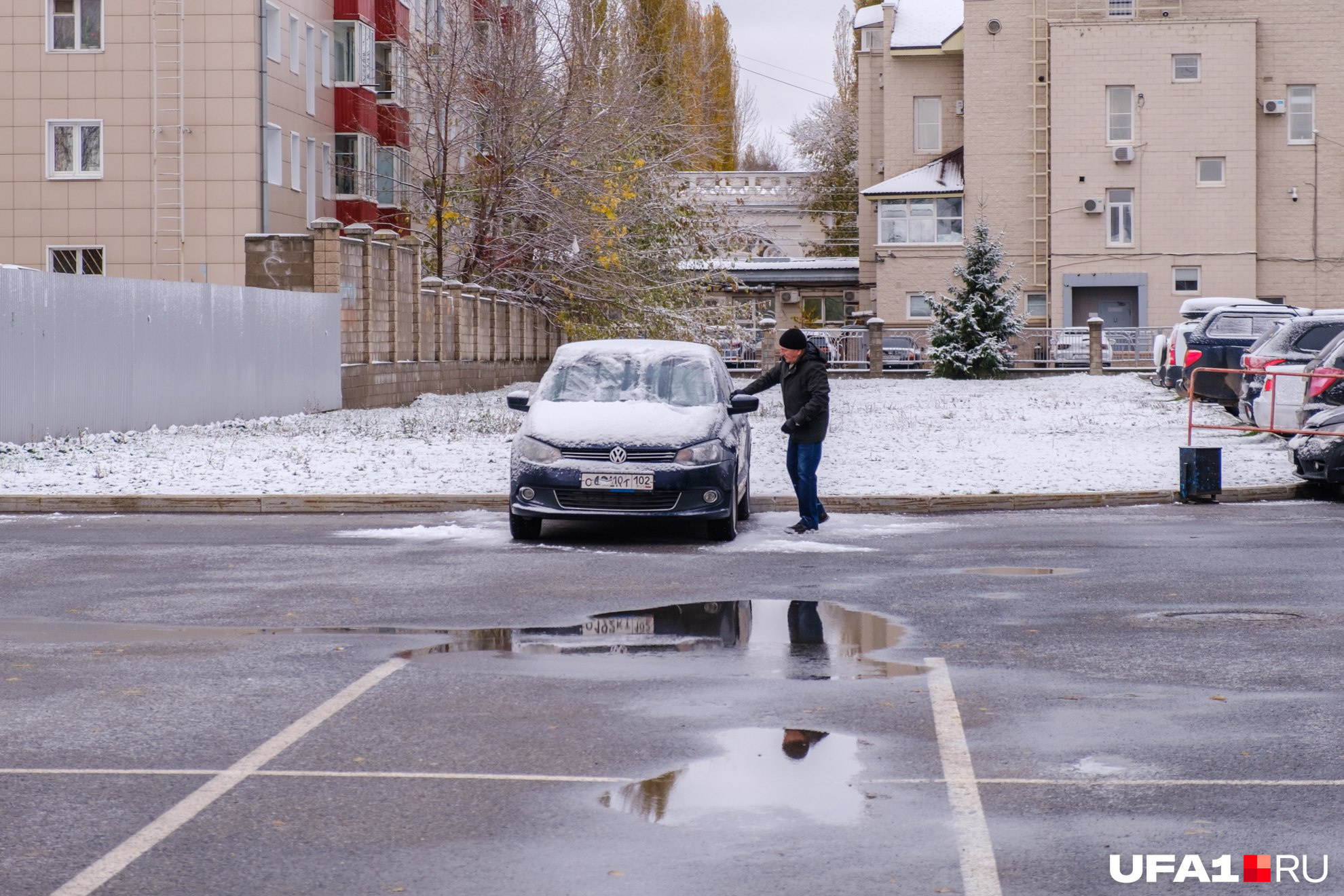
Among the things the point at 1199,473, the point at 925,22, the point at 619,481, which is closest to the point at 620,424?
the point at 619,481

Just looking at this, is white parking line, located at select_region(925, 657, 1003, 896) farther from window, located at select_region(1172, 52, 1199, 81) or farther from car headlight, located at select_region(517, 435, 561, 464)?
window, located at select_region(1172, 52, 1199, 81)

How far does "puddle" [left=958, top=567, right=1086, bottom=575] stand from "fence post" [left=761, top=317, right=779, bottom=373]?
136ft

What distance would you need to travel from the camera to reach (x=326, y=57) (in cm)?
4869

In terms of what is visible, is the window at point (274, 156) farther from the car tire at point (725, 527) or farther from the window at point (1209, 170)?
the car tire at point (725, 527)

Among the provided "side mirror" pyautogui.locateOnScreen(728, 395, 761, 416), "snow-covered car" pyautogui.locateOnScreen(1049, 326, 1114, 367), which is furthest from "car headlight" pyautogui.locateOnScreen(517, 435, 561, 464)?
"snow-covered car" pyautogui.locateOnScreen(1049, 326, 1114, 367)

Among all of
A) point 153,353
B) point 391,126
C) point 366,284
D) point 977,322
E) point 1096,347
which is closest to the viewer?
point 153,353

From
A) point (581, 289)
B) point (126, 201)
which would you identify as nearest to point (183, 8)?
point (126, 201)

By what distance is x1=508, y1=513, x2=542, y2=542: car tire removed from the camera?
13948mm

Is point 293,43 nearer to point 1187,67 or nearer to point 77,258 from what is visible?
point 77,258

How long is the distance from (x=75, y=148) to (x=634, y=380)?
32226 millimetres

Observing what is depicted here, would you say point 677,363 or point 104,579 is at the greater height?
point 677,363

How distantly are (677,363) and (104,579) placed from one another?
544 centimetres

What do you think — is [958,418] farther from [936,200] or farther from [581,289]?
[936,200]

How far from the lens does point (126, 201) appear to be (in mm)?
43344
